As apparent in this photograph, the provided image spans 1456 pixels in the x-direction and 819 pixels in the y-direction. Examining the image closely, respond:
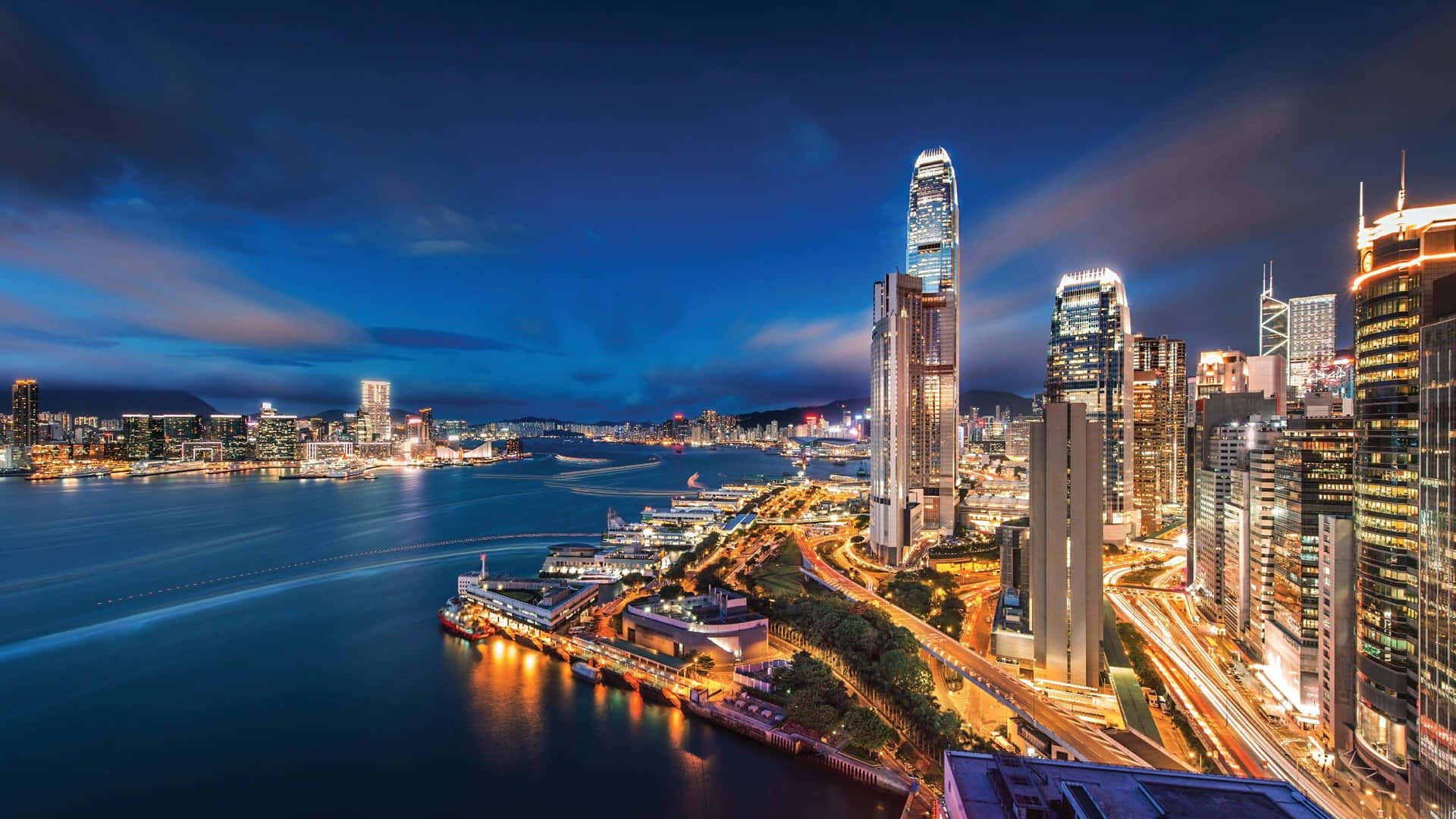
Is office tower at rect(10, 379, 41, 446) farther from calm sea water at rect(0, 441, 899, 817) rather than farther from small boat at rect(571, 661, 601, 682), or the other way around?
small boat at rect(571, 661, 601, 682)

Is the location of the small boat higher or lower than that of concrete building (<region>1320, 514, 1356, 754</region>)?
lower

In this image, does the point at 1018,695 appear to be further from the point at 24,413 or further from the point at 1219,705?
the point at 24,413

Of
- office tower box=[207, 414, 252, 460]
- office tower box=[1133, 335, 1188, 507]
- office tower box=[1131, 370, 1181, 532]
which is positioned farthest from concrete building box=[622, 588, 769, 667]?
office tower box=[207, 414, 252, 460]

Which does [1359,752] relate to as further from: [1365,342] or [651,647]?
[651,647]

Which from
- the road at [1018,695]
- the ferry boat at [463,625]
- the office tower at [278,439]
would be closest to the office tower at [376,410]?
the office tower at [278,439]

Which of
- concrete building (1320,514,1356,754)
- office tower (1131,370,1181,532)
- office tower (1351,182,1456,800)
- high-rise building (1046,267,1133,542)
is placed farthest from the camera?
office tower (1131,370,1181,532)

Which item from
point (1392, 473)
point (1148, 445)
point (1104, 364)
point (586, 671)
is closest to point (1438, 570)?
point (1392, 473)

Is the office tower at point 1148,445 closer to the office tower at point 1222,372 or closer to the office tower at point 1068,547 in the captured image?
the office tower at point 1222,372
